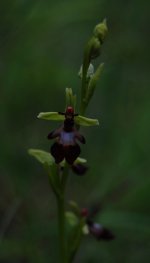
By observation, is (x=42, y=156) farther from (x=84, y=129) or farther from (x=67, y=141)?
(x=84, y=129)

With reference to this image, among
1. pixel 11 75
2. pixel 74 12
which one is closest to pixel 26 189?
pixel 11 75

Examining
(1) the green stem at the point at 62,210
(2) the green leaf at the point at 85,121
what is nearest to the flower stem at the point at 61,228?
(1) the green stem at the point at 62,210

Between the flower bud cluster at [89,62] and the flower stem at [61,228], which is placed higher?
the flower bud cluster at [89,62]

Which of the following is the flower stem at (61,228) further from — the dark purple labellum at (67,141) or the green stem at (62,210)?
the dark purple labellum at (67,141)

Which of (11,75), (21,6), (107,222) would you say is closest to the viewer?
(107,222)

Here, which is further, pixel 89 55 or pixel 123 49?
pixel 123 49

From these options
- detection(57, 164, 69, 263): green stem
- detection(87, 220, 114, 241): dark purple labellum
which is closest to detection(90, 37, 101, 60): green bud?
detection(57, 164, 69, 263): green stem

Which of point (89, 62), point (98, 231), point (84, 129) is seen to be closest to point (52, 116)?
point (89, 62)

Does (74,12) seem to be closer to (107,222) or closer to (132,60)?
(132,60)
